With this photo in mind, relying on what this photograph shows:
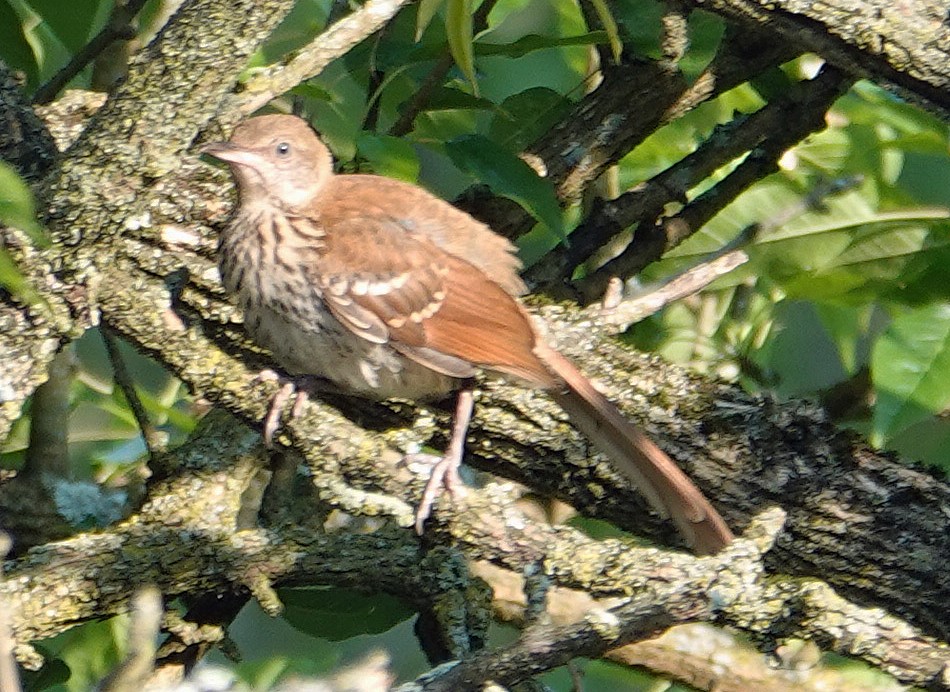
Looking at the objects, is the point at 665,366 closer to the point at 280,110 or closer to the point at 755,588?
Result: the point at 755,588

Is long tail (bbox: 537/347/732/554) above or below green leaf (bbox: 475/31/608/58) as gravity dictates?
below

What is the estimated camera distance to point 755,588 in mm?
1999

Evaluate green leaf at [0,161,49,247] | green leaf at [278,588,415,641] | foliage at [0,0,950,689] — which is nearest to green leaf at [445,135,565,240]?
foliage at [0,0,950,689]

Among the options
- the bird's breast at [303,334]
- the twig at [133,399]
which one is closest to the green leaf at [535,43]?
the bird's breast at [303,334]

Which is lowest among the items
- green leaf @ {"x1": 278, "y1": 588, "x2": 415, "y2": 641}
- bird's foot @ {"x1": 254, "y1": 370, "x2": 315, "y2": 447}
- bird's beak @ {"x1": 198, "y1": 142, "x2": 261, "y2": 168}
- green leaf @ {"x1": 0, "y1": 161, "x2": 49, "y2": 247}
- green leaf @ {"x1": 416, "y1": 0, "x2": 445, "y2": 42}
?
green leaf @ {"x1": 278, "y1": 588, "x2": 415, "y2": 641}

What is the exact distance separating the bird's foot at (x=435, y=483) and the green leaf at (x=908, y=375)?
0.71 m

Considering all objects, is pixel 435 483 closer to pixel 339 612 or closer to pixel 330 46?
pixel 339 612

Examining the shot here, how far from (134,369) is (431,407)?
196 cm

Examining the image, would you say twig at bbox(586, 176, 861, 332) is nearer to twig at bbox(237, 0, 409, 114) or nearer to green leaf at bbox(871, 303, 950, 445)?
green leaf at bbox(871, 303, 950, 445)

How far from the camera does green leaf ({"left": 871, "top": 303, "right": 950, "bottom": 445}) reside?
7.70 ft

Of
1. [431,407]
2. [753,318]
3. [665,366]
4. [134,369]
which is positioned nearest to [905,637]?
[665,366]

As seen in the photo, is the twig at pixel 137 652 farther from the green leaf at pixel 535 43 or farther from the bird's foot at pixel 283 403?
the green leaf at pixel 535 43

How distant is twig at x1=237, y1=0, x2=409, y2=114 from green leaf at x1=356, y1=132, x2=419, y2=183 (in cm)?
17

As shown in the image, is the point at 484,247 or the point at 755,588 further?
the point at 484,247
